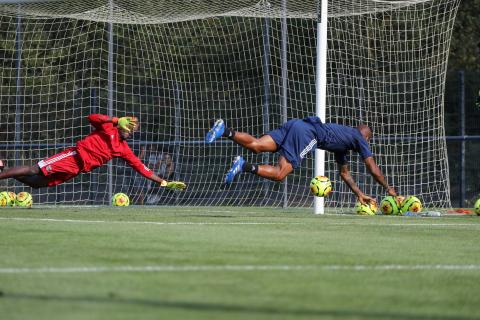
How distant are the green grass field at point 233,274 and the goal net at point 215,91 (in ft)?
33.0

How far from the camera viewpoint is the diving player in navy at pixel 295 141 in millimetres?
13094

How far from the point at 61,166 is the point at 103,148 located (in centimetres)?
65

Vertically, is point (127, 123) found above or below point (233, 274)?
above

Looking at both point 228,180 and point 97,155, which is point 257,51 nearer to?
point 97,155

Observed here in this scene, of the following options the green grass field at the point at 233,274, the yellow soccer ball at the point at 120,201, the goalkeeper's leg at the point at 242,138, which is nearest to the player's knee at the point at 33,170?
the goalkeeper's leg at the point at 242,138

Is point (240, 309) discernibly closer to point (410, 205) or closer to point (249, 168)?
point (249, 168)

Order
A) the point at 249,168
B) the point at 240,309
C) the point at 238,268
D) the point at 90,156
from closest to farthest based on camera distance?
the point at 240,309, the point at 238,268, the point at 249,168, the point at 90,156

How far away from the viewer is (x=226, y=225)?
10.9m

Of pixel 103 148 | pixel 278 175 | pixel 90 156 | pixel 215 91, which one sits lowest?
pixel 278 175

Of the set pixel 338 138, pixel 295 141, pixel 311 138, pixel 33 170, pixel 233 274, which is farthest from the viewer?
pixel 33 170

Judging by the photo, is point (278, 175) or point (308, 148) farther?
point (308, 148)

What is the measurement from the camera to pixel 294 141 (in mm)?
13867

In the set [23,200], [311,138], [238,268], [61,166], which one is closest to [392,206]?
[311,138]

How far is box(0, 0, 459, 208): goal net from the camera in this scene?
64.4 ft
